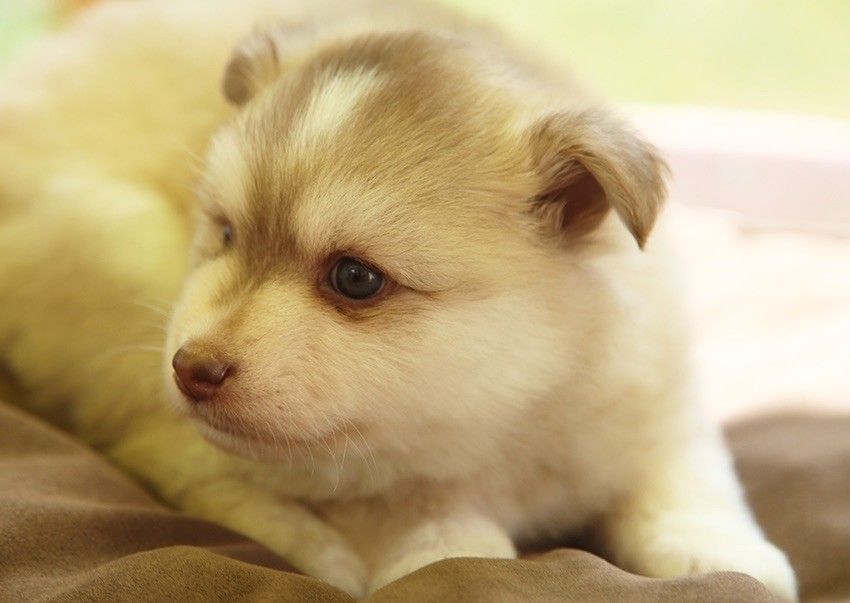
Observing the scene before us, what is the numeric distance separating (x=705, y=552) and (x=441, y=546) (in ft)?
1.81

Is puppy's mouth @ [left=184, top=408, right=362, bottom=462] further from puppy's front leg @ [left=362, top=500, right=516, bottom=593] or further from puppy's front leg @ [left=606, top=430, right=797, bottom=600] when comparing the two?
puppy's front leg @ [left=606, top=430, right=797, bottom=600]

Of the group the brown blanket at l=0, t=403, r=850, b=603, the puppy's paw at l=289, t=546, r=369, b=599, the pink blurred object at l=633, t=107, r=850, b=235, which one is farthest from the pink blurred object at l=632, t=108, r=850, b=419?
the puppy's paw at l=289, t=546, r=369, b=599

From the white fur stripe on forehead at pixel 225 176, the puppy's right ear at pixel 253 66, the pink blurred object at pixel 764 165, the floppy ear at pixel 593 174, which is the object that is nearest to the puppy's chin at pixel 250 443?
the white fur stripe on forehead at pixel 225 176

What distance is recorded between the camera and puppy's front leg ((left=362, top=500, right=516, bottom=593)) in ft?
6.06

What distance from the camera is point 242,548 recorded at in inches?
76.3

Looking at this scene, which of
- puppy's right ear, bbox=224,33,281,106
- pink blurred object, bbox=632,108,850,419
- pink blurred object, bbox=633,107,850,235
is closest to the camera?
puppy's right ear, bbox=224,33,281,106

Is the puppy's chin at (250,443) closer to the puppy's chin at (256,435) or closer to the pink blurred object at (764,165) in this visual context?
the puppy's chin at (256,435)

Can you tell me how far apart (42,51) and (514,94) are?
174 centimetres

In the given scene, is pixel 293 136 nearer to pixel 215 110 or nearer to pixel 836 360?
pixel 215 110

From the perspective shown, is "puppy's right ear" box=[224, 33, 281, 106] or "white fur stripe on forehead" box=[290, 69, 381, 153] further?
"puppy's right ear" box=[224, 33, 281, 106]

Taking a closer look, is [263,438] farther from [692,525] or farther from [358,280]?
[692,525]

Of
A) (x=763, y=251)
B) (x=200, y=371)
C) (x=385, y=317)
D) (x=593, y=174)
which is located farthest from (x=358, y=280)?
(x=763, y=251)

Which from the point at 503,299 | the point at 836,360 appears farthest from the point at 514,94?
the point at 836,360

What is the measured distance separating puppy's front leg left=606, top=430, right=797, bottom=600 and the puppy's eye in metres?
0.83
